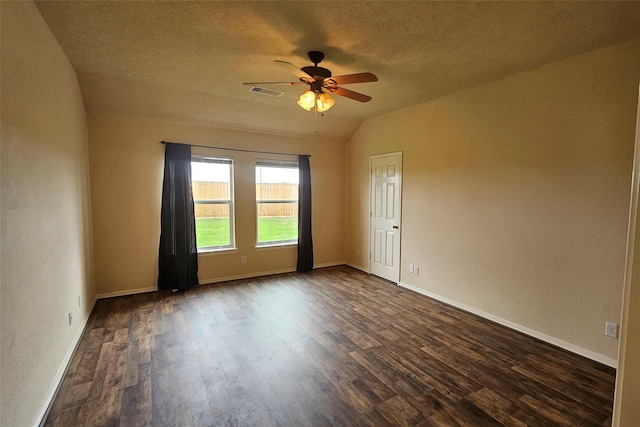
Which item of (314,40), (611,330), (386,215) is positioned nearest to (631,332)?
(611,330)

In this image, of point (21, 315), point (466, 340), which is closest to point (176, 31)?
point (21, 315)

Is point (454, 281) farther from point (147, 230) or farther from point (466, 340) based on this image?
point (147, 230)

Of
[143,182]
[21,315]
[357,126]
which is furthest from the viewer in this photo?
[357,126]

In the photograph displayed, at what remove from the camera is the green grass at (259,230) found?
4676mm

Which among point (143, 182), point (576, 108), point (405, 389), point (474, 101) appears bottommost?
point (405, 389)

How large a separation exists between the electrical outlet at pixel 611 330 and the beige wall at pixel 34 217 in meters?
4.14

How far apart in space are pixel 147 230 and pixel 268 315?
223 centimetres

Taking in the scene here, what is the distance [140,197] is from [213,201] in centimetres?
99

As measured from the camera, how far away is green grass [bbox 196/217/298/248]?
15.3 ft

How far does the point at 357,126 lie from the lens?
5.38 meters

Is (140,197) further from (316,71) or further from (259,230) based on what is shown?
(316,71)

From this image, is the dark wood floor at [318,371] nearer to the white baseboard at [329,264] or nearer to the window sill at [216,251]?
the window sill at [216,251]

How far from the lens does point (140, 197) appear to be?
4176mm

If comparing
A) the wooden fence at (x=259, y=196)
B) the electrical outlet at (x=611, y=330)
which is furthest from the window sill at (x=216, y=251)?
the electrical outlet at (x=611, y=330)
